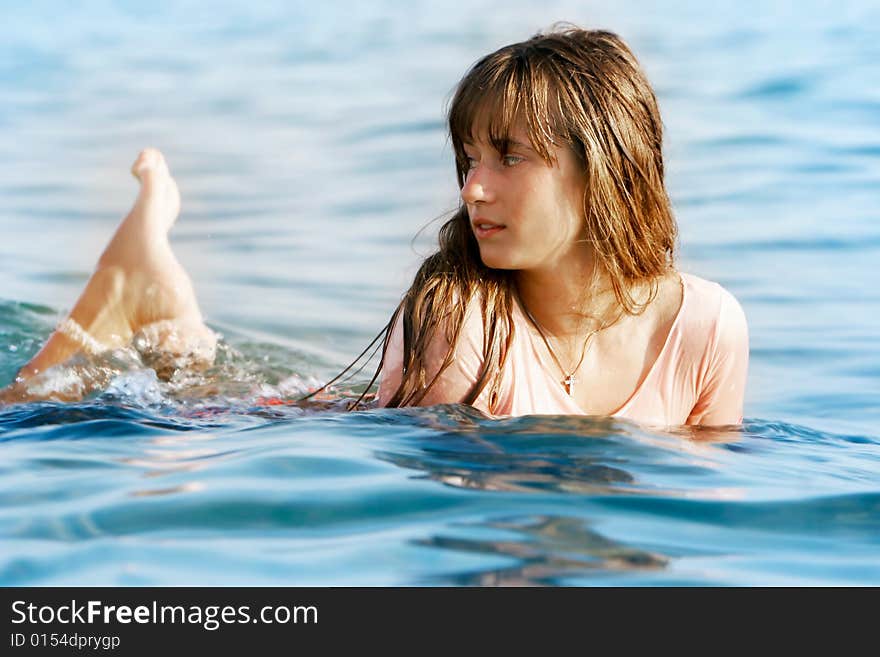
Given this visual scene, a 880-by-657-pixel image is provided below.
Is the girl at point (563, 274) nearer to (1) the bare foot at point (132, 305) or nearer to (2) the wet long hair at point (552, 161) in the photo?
(2) the wet long hair at point (552, 161)

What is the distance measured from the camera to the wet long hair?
3.39 m

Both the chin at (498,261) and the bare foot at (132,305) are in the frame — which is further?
the bare foot at (132,305)

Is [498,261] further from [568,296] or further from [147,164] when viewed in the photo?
[147,164]

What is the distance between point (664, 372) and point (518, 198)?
67 cm

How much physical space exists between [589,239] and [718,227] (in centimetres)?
460

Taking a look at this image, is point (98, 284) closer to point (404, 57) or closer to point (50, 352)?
point (50, 352)

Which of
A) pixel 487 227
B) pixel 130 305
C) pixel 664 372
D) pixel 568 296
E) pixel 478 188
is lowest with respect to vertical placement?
pixel 664 372

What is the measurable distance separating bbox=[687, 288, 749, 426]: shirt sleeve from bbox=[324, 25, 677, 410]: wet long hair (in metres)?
0.23

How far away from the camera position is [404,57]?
13539 millimetres

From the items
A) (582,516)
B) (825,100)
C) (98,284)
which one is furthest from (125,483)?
(825,100)

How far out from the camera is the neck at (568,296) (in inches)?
142

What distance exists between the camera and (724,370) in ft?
12.1

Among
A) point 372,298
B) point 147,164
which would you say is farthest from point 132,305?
point 372,298

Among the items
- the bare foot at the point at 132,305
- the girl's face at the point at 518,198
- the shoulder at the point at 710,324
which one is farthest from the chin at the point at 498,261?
the bare foot at the point at 132,305
